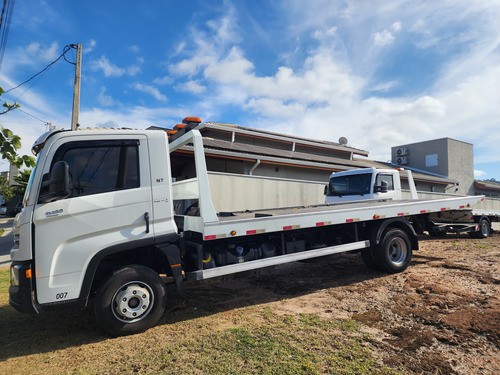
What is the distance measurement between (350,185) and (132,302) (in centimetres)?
746

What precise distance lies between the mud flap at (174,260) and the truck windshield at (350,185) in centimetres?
657

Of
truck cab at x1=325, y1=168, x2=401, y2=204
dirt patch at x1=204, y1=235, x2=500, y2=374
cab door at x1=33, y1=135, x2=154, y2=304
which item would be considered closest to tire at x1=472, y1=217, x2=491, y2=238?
dirt patch at x1=204, y1=235, x2=500, y2=374

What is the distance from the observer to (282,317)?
4.81 m

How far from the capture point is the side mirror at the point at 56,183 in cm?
391

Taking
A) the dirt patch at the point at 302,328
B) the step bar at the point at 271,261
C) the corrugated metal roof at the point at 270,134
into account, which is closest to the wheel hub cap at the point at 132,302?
the dirt patch at the point at 302,328

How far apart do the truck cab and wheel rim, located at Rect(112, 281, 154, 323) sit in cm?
674

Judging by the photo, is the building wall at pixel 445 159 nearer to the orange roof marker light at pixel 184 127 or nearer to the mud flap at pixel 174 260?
the orange roof marker light at pixel 184 127

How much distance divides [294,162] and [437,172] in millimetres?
25167

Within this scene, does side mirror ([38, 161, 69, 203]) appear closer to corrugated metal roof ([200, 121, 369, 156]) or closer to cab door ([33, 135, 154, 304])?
cab door ([33, 135, 154, 304])

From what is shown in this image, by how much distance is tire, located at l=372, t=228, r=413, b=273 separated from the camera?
6766 mm

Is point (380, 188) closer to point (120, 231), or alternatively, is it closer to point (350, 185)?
point (350, 185)

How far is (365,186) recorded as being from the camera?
9.75 metres

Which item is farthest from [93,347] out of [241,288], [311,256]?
[311,256]

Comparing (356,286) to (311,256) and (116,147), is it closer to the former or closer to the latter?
(311,256)
